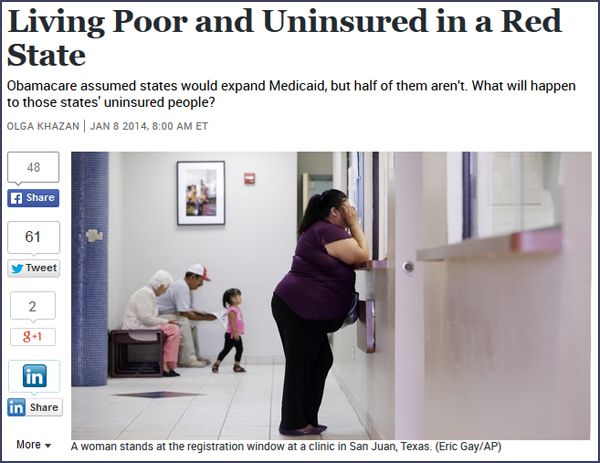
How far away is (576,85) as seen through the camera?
155cm

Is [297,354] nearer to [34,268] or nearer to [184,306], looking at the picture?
[34,268]

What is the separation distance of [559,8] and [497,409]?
772 mm

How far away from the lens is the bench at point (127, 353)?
5.58 m

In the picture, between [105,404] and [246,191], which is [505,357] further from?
[246,191]

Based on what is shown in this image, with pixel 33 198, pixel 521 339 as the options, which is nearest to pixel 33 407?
pixel 33 198

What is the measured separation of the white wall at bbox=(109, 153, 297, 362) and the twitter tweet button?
4.82 meters

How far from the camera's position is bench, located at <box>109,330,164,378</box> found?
5.58 m

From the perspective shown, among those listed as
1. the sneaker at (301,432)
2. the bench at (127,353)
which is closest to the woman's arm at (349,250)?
the sneaker at (301,432)

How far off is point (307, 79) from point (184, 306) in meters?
4.68

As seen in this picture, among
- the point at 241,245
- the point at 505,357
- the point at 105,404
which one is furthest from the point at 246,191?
the point at 505,357

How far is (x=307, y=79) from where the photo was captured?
1.72 m

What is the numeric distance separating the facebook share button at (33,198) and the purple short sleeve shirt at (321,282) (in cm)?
158

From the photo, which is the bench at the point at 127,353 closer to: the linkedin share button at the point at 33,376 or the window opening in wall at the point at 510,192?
the linkedin share button at the point at 33,376

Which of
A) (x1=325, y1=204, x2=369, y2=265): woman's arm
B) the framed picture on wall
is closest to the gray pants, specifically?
the framed picture on wall
